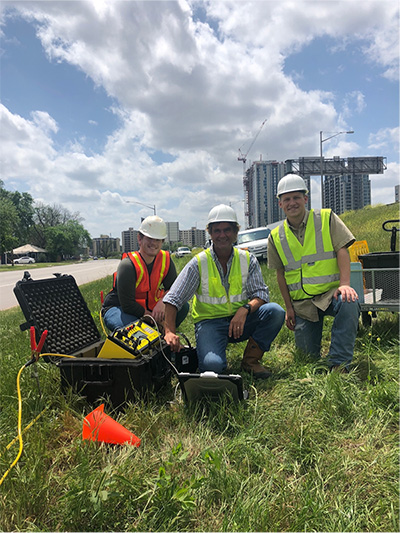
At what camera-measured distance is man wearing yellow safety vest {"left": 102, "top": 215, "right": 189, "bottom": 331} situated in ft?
12.8

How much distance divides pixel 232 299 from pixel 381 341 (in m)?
2.01

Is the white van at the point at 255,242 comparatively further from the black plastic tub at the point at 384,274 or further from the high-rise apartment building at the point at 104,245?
the high-rise apartment building at the point at 104,245

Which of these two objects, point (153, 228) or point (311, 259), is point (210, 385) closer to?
point (311, 259)

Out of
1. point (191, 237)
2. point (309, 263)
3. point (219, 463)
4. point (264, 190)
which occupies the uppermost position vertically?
point (264, 190)

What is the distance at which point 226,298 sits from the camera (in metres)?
3.48

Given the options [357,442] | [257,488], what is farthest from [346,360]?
[257,488]

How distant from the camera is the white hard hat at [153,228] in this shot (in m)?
4.05

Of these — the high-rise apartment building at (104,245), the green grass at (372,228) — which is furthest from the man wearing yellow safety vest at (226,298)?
the high-rise apartment building at (104,245)

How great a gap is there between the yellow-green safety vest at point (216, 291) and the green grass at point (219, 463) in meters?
0.80

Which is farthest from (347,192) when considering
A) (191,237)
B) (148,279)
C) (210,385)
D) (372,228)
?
(191,237)

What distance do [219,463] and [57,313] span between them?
2129mm

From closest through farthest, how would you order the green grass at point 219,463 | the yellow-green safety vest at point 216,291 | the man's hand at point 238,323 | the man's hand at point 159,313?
the green grass at point 219,463
the man's hand at point 238,323
the yellow-green safety vest at point 216,291
the man's hand at point 159,313

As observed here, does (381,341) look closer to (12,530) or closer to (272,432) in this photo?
(272,432)

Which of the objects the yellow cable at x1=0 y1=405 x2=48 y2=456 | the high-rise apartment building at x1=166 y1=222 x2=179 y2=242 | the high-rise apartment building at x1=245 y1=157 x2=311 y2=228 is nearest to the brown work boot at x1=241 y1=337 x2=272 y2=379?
the yellow cable at x1=0 y1=405 x2=48 y2=456
